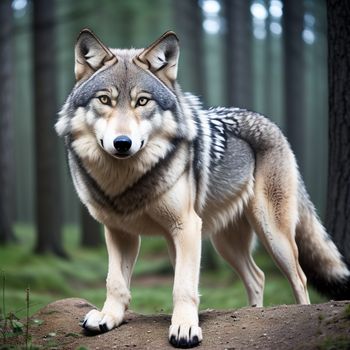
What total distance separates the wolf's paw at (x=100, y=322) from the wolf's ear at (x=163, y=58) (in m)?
1.94

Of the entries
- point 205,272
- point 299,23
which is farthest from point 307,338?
point 299,23

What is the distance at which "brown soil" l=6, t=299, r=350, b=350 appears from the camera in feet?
12.4

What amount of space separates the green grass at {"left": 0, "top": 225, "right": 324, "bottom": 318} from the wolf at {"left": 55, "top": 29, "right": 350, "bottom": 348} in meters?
2.04

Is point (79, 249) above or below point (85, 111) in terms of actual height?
below

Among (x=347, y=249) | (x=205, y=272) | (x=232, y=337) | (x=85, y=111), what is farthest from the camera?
(x=205, y=272)

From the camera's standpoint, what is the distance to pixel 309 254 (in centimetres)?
573

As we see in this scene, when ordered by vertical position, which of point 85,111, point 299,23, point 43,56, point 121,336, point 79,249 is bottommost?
point 79,249

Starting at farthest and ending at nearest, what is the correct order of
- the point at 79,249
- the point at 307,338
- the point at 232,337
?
the point at 79,249, the point at 232,337, the point at 307,338

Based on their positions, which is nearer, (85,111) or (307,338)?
(307,338)

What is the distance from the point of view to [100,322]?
4469mm

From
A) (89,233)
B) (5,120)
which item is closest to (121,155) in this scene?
(5,120)

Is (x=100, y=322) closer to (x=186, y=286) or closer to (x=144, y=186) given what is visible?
(x=186, y=286)

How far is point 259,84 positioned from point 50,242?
32979mm

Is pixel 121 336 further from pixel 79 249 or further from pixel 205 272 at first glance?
pixel 79 249
